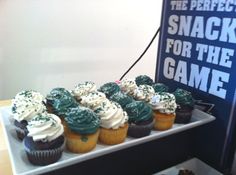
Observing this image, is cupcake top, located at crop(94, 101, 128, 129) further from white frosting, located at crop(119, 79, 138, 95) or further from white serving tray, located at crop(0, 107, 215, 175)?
white frosting, located at crop(119, 79, 138, 95)

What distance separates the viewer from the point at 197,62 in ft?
3.02

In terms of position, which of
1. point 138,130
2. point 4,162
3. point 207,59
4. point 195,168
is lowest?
point 195,168

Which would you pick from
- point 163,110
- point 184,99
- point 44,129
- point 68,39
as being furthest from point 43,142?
point 68,39

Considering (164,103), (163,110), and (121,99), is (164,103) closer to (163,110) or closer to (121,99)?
(163,110)

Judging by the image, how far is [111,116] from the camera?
697 millimetres

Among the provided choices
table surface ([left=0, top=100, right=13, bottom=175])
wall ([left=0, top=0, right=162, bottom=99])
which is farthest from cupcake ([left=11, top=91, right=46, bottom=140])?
wall ([left=0, top=0, right=162, bottom=99])

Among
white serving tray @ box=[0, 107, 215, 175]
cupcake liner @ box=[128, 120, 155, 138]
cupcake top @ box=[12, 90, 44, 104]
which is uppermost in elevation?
cupcake top @ box=[12, 90, 44, 104]

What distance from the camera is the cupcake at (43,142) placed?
59cm

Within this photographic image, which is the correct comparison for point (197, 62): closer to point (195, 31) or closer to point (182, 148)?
point (195, 31)

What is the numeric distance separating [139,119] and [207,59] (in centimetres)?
33

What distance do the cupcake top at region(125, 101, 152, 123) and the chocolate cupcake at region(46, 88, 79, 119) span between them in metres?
0.15

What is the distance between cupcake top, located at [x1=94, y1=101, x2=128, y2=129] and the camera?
0.70 m

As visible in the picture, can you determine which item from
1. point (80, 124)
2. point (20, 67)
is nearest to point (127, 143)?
point (80, 124)

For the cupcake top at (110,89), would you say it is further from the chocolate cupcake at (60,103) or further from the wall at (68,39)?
the wall at (68,39)
